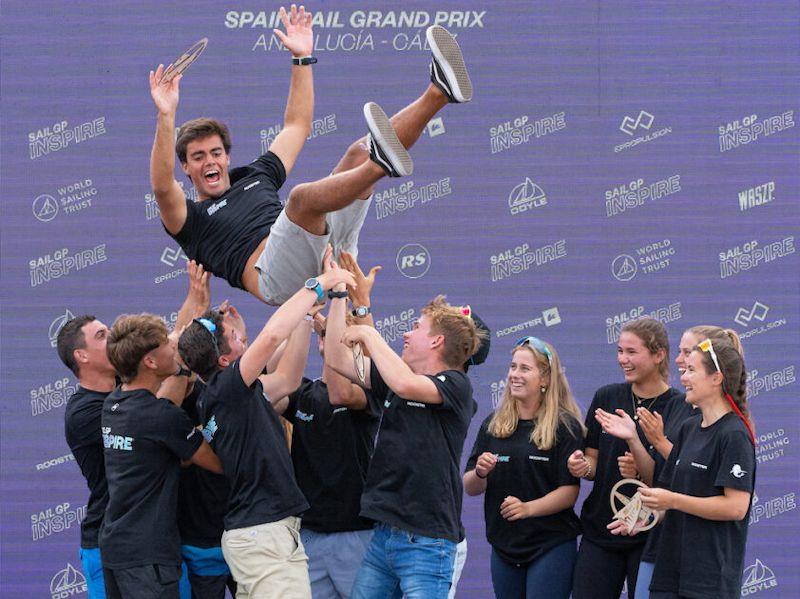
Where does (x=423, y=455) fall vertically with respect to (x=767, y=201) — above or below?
below

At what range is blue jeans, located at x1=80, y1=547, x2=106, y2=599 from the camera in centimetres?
483

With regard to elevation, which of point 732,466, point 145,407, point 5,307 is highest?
point 5,307

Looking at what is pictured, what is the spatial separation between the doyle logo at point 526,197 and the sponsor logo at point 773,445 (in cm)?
178

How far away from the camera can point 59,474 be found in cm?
644

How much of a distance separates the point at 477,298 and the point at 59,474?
2494 mm

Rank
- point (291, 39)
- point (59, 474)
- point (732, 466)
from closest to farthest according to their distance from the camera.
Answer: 1. point (732, 466)
2. point (291, 39)
3. point (59, 474)

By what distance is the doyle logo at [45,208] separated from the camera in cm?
649

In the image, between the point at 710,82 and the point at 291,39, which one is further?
the point at 710,82

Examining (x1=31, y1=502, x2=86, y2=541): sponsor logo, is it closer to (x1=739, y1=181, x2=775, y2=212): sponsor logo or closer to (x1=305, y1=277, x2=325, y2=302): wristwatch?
(x1=305, y1=277, x2=325, y2=302): wristwatch

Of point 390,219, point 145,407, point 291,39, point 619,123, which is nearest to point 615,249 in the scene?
point 619,123

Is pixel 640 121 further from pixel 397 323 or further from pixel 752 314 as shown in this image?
pixel 397 323

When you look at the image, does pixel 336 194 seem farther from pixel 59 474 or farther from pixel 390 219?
pixel 59 474

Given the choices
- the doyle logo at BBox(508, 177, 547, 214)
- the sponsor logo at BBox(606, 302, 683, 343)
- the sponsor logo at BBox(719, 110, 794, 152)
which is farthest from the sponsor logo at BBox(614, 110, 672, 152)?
the sponsor logo at BBox(606, 302, 683, 343)

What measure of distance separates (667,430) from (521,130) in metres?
2.15
